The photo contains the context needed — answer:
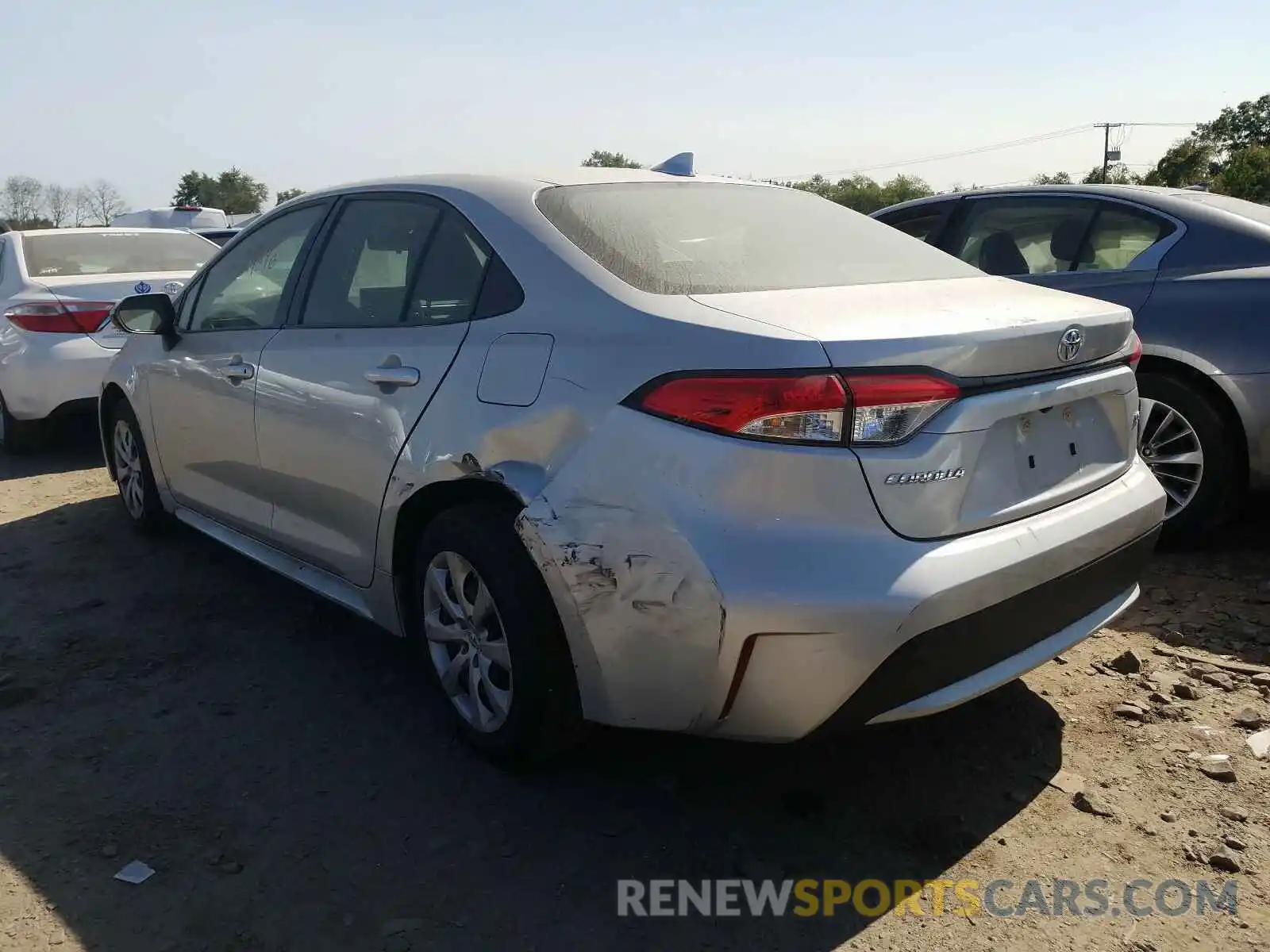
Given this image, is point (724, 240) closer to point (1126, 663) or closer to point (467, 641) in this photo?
point (467, 641)

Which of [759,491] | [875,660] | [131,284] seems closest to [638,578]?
[759,491]

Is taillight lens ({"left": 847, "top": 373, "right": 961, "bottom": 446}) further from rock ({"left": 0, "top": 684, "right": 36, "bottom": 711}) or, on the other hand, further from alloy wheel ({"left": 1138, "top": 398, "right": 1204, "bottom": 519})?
rock ({"left": 0, "top": 684, "right": 36, "bottom": 711})

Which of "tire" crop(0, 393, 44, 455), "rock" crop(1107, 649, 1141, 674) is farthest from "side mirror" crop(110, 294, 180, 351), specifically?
"rock" crop(1107, 649, 1141, 674)

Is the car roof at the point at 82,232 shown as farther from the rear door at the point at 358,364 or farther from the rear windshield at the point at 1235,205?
the rear windshield at the point at 1235,205

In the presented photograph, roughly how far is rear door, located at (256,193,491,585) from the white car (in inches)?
132

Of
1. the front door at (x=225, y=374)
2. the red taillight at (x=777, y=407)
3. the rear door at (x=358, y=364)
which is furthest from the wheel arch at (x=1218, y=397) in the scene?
the front door at (x=225, y=374)

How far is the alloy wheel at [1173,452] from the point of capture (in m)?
4.27

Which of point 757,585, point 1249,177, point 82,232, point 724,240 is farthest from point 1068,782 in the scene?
point 1249,177

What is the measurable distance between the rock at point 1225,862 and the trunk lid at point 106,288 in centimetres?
624

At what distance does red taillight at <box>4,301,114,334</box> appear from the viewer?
6.59 metres

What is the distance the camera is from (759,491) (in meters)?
2.21

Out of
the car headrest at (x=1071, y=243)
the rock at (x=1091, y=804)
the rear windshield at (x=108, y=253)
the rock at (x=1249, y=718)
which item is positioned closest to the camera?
the rock at (x=1091, y=804)

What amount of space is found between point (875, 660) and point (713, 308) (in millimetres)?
863

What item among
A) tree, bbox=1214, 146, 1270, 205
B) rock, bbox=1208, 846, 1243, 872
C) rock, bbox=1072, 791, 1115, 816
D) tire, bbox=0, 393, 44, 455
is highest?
tree, bbox=1214, 146, 1270, 205
